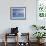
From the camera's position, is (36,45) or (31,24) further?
(31,24)

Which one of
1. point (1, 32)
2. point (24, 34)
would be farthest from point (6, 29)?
point (24, 34)

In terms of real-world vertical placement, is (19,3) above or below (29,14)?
above

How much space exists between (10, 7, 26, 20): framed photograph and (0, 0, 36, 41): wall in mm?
137

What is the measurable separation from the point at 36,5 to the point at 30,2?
31 centimetres

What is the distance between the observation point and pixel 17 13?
756 centimetres

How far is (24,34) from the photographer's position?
7465 millimetres

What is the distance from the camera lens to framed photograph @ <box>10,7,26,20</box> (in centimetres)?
755

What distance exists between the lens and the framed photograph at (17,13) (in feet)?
24.8

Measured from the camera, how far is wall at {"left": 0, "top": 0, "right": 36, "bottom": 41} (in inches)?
297

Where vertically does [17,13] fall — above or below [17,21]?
above

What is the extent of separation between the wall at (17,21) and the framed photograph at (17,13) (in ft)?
0.45

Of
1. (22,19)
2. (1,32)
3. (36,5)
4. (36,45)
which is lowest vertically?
(36,45)

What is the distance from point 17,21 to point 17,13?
1.20 ft

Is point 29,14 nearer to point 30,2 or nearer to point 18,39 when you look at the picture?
point 30,2
